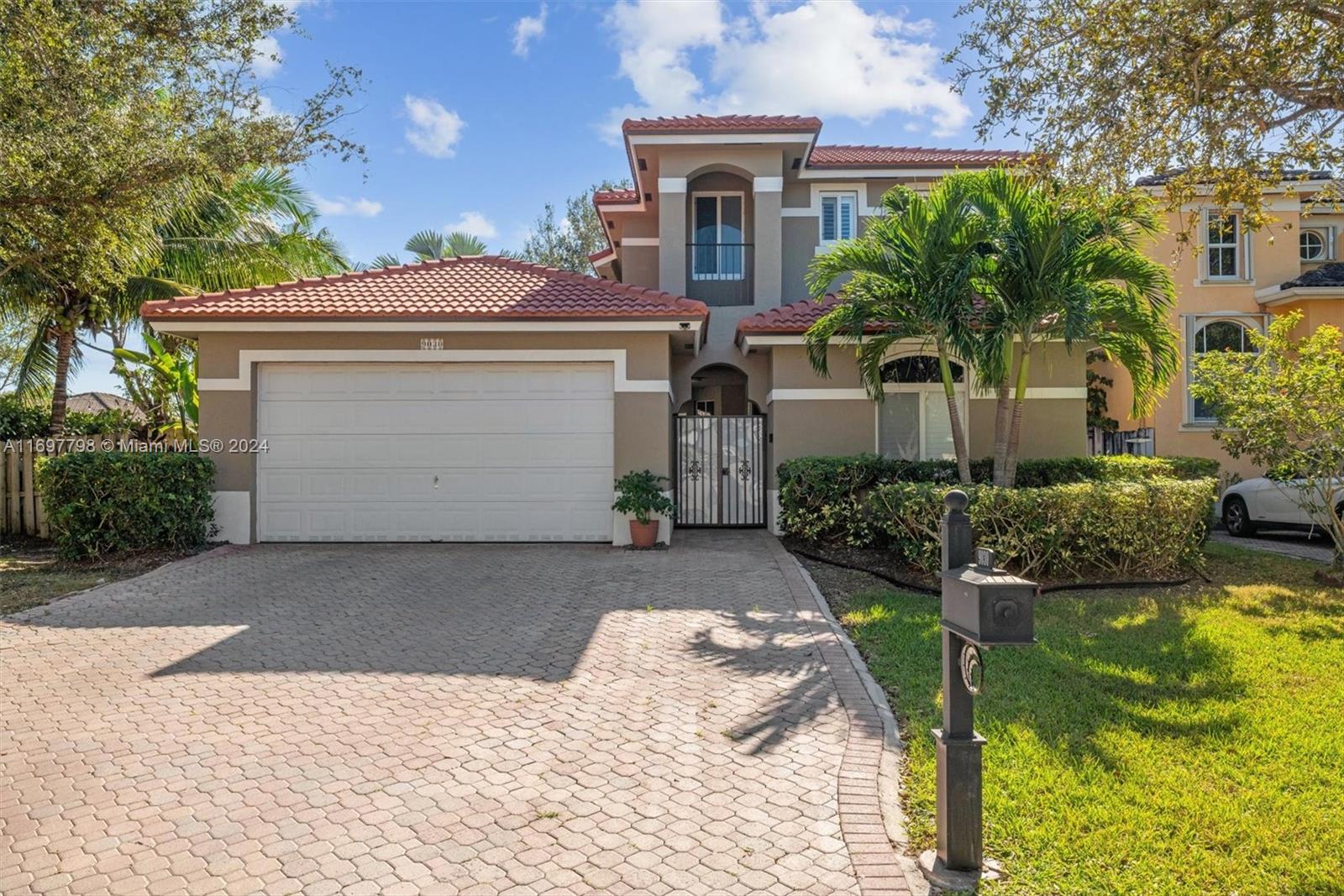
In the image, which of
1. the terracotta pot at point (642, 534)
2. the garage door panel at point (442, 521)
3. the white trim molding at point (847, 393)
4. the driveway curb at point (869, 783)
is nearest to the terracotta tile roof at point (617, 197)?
the white trim molding at point (847, 393)

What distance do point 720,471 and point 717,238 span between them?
18.0ft

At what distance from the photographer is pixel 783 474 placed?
12.8 meters

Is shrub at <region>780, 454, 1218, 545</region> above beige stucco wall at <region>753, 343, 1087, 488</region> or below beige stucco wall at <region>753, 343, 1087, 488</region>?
below

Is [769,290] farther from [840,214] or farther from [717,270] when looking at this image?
[840,214]

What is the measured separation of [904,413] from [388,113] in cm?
984

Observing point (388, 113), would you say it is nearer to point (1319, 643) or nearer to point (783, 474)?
point (783, 474)

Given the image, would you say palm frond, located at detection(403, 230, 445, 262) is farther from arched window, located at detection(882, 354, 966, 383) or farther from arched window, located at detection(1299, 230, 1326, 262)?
arched window, located at detection(1299, 230, 1326, 262)

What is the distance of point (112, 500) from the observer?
10.9 meters

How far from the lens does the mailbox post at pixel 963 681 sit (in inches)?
130

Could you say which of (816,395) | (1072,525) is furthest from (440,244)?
(1072,525)

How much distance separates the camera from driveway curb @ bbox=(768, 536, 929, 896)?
11.7 ft

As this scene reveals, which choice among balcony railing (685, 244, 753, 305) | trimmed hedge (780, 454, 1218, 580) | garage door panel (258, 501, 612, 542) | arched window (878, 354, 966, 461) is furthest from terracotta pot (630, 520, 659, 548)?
balcony railing (685, 244, 753, 305)

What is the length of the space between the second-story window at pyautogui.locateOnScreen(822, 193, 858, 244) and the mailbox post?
14665 mm

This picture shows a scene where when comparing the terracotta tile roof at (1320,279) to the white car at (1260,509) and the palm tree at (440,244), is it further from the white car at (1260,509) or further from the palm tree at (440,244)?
the palm tree at (440,244)
